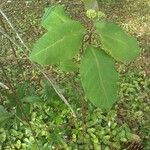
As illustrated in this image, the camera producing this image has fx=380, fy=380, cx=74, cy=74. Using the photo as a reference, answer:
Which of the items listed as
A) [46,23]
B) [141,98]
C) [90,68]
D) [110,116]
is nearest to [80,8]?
[141,98]

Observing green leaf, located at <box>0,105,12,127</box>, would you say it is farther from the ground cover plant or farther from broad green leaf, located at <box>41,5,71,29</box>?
broad green leaf, located at <box>41,5,71,29</box>

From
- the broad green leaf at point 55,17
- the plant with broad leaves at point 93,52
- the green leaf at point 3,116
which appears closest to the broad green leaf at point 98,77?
the plant with broad leaves at point 93,52

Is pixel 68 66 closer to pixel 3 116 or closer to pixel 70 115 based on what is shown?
pixel 3 116

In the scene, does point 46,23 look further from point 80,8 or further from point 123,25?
point 80,8

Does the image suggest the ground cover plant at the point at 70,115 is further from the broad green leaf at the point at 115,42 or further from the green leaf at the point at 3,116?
the broad green leaf at the point at 115,42

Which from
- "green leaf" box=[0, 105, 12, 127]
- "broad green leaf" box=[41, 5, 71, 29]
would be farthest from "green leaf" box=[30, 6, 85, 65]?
"green leaf" box=[0, 105, 12, 127]

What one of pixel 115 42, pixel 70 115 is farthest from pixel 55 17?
pixel 70 115
